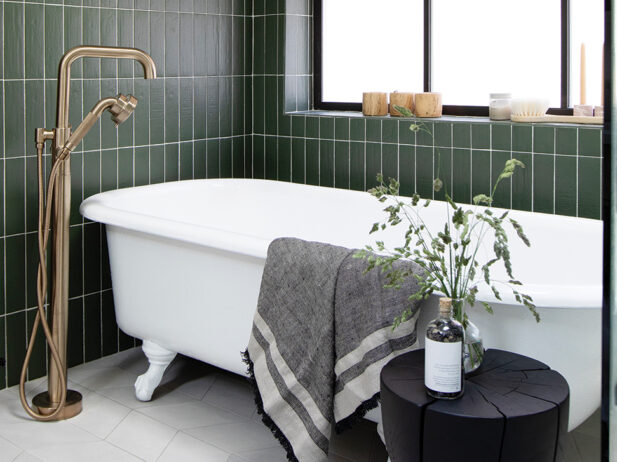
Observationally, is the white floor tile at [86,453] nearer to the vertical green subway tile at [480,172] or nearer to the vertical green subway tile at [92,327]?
the vertical green subway tile at [92,327]

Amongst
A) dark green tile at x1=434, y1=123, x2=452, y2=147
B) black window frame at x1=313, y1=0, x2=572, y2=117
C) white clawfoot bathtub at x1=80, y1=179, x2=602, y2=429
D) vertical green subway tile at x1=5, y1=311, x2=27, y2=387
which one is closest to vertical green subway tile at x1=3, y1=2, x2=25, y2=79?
white clawfoot bathtub at x1=80, y1=179, x2=602, y2=429

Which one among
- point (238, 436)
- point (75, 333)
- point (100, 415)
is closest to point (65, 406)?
point (100, 415)

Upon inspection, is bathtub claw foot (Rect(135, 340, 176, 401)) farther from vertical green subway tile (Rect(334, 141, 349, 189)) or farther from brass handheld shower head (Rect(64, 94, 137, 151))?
vertical green subway tile (Rect(334, 141, 349, 189))

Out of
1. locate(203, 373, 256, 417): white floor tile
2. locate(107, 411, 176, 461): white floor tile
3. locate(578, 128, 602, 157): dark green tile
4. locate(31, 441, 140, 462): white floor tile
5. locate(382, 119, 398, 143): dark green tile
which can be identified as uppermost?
locate(382, 119, 398, 143): dark green tile

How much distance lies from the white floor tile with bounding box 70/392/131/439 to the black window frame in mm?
1744

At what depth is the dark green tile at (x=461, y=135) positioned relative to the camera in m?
3.11

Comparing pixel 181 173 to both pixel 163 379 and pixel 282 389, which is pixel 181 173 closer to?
pixel 163 379

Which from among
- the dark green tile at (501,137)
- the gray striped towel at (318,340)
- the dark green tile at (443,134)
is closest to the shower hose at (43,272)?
the gray striped towel at (318,340)

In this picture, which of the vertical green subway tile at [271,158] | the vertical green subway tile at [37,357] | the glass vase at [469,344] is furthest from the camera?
the vertical green subway tile at [271,158]

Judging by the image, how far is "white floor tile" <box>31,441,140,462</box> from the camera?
239 centimetres

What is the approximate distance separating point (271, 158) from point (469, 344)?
7.07 feet

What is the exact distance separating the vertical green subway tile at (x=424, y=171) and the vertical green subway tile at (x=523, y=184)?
0.35 metres

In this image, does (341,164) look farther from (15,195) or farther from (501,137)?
(15,195)

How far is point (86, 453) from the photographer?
2.43 metres
